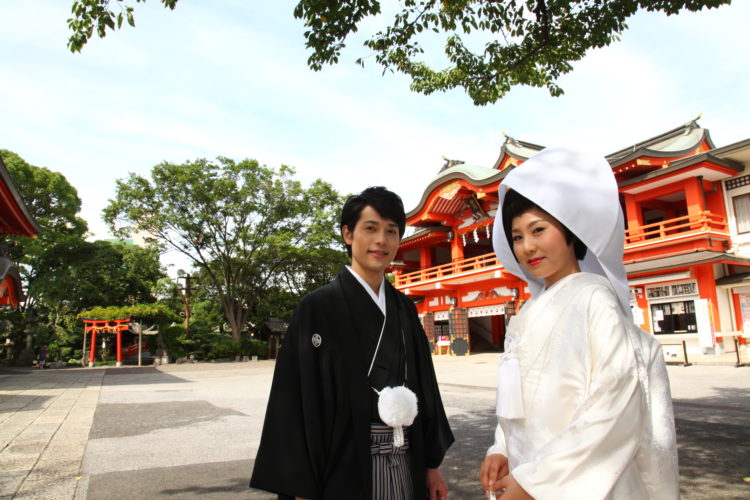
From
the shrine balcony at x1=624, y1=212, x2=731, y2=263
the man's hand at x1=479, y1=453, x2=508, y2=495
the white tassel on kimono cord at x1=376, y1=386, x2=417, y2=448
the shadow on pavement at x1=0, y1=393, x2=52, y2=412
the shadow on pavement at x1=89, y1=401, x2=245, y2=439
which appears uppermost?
the shrine balcony at x1=624, y1=212, x2=731, y2=263

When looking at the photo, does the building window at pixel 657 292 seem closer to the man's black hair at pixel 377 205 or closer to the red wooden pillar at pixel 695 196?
the red wooden pillar at pixel 695 196

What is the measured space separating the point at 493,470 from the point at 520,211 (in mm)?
814

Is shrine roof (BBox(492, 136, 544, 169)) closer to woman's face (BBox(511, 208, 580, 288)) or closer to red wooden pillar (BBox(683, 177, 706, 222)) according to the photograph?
red wooden pillar (BBox(683, 177, 706, 222))

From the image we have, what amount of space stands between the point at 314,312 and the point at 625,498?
3.61ft

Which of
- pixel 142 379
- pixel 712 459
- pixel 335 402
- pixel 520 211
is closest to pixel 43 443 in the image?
pixel 335 402

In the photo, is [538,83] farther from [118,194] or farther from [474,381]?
[118,194]

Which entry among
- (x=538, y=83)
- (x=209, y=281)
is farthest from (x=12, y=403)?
(x=209, y=281)

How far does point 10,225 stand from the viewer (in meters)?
10.2

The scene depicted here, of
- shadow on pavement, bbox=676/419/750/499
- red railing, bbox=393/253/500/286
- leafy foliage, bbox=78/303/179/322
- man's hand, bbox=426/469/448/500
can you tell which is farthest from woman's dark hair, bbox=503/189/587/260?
leafy foliage, bbox=78/303/179/322

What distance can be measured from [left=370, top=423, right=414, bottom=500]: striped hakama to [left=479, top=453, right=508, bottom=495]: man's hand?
1.16 ft

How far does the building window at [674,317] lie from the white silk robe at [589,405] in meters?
15.4

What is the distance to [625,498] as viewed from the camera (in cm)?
123

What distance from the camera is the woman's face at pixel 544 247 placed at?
1.51 meters

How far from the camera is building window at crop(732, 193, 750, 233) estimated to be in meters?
14.2
